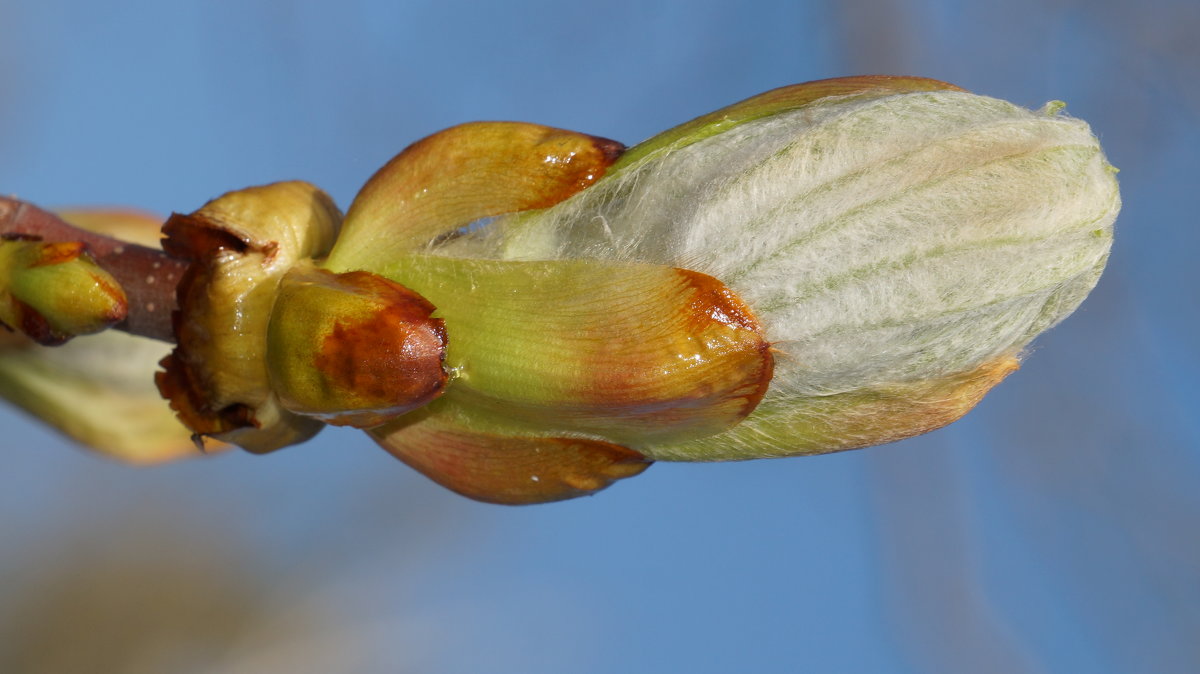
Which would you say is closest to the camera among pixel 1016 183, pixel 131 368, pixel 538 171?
pixel 1016 183

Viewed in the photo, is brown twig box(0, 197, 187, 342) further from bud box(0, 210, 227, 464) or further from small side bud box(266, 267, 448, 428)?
bud box(0, 210, 227, 464)

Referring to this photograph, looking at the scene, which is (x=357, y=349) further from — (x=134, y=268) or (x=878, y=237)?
(x=878, y=237)

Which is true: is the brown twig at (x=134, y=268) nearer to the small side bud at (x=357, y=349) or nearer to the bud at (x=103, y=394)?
the small side bud at (x=357, y=349)

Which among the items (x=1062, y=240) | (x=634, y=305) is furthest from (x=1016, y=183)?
(x=634, y=305)

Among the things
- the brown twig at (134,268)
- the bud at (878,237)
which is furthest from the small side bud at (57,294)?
the bud at (878,237)

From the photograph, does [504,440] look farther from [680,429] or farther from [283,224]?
[283,224]

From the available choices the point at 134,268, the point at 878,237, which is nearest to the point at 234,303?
the point at 134,268
